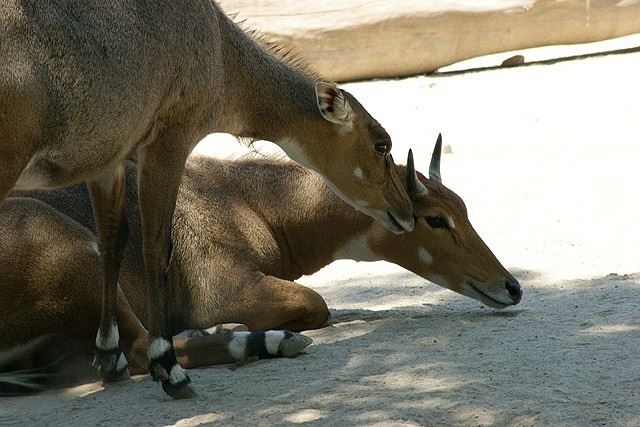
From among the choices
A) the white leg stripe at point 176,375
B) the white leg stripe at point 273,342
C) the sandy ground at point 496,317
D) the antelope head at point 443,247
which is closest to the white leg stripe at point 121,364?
the sandy ground at point 496,317

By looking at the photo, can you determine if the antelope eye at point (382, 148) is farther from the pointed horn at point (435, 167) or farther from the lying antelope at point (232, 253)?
the pointed horn at point (435, 167)

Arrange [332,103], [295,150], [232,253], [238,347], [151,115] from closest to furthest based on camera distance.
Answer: [151,115] < [238,347] < [332,103] < [295,150] < [232,253]

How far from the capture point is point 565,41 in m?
14.1

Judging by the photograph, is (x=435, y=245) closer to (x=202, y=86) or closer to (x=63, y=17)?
(x=202, y=86)

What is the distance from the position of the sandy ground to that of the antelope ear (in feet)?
4.23

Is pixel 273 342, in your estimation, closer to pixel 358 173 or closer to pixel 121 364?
pixel 121 364

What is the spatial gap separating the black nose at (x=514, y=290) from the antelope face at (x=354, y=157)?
0.77 m

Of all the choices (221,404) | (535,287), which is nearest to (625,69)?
(535,287)

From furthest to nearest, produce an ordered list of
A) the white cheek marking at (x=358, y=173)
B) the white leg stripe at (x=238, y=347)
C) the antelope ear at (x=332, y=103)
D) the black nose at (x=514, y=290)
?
the black nose at (x=514, y=290) < the white cheek marking at (x=358, y=173) < the antelope ear at (x=332, y=103) < the white leg stripe at (x=238, y=347)

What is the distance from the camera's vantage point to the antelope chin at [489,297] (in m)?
7.52

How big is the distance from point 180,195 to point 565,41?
7.65m

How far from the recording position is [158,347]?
6.06 m

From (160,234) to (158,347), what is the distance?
1.88ft

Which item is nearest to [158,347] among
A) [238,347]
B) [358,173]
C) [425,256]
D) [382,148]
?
[238,347]
